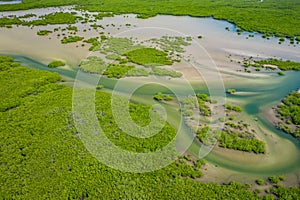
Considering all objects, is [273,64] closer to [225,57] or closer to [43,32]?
[225,57]

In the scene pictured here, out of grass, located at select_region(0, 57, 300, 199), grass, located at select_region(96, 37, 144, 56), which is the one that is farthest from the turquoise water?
grass, located at select_region(96, 37, 144, 56)

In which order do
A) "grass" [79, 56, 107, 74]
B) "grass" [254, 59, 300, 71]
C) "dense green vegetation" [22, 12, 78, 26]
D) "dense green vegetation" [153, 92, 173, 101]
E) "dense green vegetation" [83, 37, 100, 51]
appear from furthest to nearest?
"dense green vegetation" [22, 12, 78, 26]
"dense green vegetation" [83, 37, 100, 51]
"grass" [254, 59, 300, 71]
"grass" [79, 56, 107, 74]
"dense green vegetation" [153, 92, 173, 101]

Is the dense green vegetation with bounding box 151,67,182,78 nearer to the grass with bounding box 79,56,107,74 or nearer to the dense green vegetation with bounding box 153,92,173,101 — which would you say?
the dense green vegetation with bounding box 153,92,173,101

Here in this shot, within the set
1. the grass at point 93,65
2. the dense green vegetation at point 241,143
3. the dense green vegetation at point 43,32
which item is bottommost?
the dense green vegetation at point 241,143

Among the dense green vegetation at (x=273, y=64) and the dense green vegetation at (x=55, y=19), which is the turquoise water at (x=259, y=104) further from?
the dense green vegetation at (x=55, y=19)

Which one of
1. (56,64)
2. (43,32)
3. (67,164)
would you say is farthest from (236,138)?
(43,32)

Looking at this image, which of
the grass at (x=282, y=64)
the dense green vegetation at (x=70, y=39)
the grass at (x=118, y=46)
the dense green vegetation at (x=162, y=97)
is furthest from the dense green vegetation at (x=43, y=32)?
the grass at (x=282, y=64)

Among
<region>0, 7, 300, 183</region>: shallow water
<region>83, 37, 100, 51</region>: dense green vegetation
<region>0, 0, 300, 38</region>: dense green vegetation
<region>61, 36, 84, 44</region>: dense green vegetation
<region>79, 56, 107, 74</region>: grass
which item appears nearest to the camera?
<region>0, 7, 300, 183</region>: shallow water
